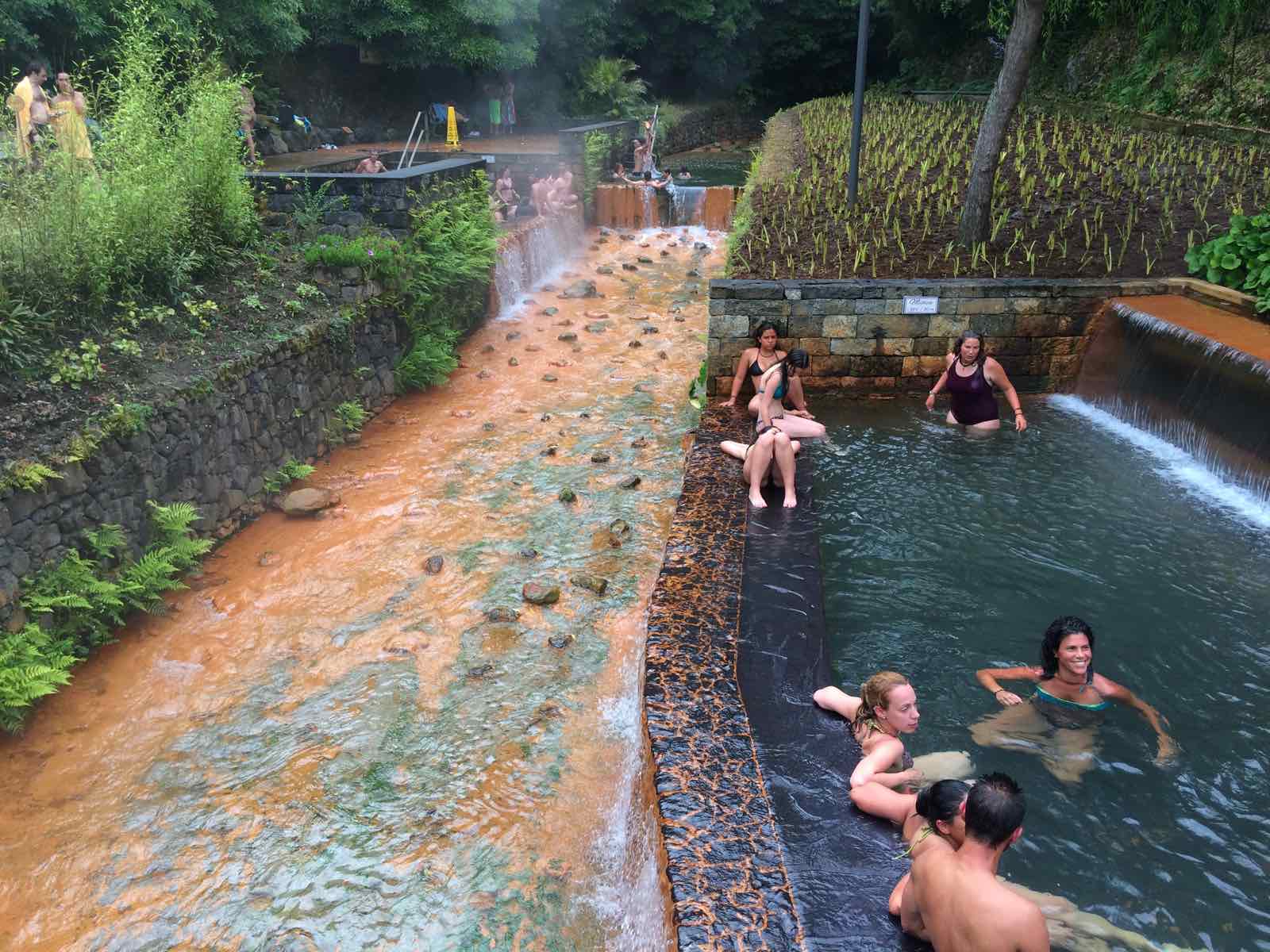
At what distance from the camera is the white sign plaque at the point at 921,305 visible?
877 centimetres

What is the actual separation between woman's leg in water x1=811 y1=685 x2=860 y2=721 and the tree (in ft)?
24.1

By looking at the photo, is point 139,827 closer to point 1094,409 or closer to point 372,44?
point 1094,409

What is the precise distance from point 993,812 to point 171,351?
274 inches

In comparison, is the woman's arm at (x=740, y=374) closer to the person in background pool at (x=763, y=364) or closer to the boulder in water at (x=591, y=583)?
the person in background pool at (x=763, y=364)

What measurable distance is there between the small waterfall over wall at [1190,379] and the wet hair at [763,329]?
10.3ft

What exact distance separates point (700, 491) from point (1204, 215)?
7.94m

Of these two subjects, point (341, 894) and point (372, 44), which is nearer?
point (341, 894)

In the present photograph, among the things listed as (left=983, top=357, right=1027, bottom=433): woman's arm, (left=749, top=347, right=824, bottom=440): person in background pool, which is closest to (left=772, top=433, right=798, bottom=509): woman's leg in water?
(left=749, top=347, right=824, bottom=440): person in background pool

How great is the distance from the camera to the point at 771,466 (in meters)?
6.81

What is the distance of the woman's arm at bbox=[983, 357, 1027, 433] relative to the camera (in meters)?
7.70

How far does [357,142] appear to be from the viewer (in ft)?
75.7

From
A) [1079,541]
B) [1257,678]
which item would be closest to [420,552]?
[1079,541]

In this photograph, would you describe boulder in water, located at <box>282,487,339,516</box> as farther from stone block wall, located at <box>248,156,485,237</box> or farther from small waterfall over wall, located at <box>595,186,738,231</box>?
small waterfall over wall, located at <box>595,186,738,231</box>

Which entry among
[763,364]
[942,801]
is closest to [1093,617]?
[942,801]
